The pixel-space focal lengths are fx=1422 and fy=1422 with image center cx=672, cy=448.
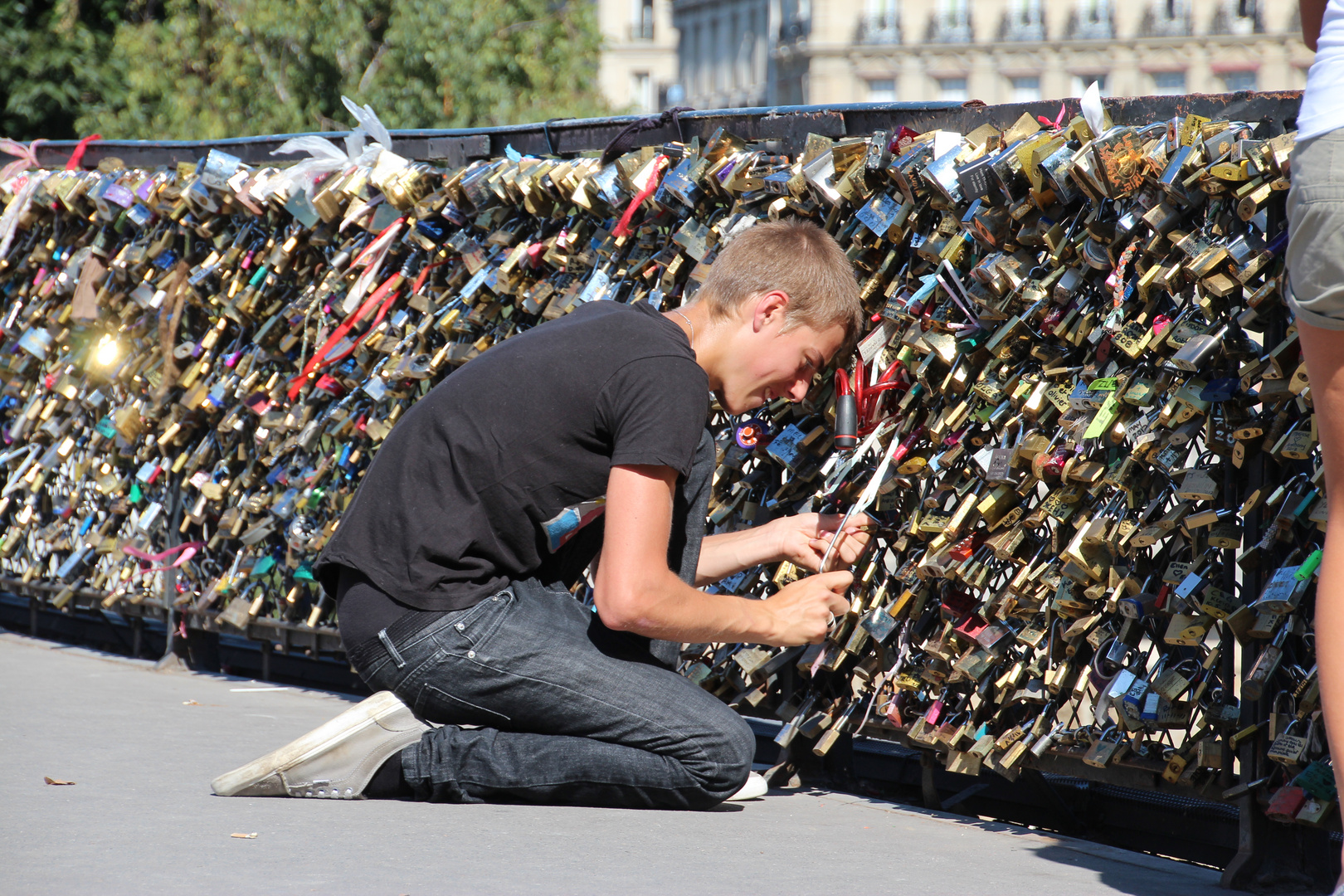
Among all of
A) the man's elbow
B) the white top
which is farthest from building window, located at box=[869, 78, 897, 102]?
the white top

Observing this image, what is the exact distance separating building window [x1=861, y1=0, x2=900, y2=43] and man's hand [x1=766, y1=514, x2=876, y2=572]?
54.1 meters

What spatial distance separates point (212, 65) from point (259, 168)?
18781mm

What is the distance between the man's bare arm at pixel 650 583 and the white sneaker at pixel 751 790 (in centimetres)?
51

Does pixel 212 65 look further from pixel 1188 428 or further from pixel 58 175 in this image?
pixel 1188 428

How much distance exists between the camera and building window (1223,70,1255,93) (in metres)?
49.4

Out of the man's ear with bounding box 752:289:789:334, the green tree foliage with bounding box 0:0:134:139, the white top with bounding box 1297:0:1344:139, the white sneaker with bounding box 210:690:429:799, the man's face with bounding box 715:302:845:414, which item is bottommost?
the white sneaker with bounding box 210:690:429:799

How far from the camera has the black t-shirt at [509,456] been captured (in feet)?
9.95

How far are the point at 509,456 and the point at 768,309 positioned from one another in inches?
Result: 25.9

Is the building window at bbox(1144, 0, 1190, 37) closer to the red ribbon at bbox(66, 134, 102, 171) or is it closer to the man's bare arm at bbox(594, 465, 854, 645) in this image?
the red ribbon at bbox(66, 134, 102, 171)

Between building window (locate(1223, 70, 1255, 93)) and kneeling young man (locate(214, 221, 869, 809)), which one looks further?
building window (locate(1223, 70, 1255, 93))

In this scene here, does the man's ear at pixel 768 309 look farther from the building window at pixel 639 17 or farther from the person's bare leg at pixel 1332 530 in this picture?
the building window at pixel 639 17

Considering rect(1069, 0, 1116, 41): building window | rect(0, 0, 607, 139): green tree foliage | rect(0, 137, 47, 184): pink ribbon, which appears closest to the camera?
rect(0, 137, 47, 184): pink ribbon

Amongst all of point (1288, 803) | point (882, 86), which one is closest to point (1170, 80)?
point (882, 86)

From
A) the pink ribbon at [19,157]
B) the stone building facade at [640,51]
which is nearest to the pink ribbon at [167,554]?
the pink ribbon at [19,157]
